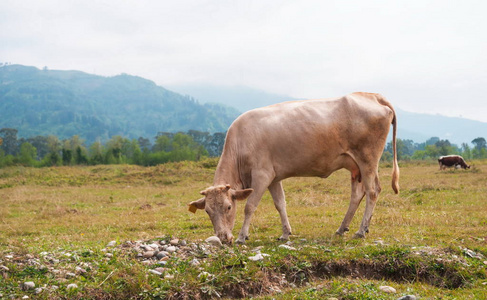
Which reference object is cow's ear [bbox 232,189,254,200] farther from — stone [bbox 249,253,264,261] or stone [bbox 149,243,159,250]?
stone [bbox 149,243,159,250]

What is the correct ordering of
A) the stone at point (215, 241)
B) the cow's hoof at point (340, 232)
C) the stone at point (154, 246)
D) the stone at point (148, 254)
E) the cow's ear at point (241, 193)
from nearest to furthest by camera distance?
the stone at point (148, 254)
the stone at point (154, 246)
the stone at point (215, 241)
the cow's ear at point (241, 193)
the cow's hoof at point (340, 232)

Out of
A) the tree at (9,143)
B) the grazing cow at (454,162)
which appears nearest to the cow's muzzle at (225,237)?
the grazing cow at (454,162)

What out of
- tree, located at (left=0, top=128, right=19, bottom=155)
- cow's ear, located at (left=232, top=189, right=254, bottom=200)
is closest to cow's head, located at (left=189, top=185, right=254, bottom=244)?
cow's ear, located at (left=232, top=189, right=254, bottom=200)

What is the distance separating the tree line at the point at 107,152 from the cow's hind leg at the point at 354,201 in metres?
44.4

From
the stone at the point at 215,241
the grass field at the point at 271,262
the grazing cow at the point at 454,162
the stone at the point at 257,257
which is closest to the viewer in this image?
Answer: the grass field at the point at 271,262

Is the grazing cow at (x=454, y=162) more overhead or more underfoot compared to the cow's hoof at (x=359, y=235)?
more underfoot

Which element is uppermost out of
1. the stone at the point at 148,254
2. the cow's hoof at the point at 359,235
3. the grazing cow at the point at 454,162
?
the stone at the point at 148,254

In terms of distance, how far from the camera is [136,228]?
11.7 m

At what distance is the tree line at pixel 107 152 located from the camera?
76.4 m

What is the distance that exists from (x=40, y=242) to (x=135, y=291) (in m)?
4.99

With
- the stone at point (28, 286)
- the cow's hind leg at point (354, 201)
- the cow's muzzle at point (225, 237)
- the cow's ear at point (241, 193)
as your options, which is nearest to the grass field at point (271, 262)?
the stone at point (28, 286)

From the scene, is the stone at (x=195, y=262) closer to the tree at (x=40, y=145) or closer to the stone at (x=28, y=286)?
the stone at (x=28, y=286)

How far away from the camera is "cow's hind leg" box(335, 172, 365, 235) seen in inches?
369

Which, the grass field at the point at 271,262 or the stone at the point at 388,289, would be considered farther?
the grass field at the point at 271,262
